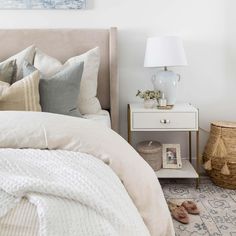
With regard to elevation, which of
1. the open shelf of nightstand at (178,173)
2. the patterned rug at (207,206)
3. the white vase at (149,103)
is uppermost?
the white vase at (149,103)

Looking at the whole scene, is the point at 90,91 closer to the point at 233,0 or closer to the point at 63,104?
the point at 63,104

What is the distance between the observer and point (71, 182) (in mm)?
948

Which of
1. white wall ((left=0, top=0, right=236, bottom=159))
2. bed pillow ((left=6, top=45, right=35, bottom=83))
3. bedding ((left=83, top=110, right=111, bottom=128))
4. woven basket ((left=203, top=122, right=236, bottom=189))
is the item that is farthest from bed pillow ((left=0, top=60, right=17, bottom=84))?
woven basket ((left=203, top=122, right=236, bottom=189))

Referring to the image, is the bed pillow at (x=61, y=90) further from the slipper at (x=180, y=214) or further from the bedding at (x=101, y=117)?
the slipper at (x=180, y=214)

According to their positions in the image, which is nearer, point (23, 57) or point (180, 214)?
point (180, 214)

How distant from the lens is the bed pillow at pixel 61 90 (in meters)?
2.03

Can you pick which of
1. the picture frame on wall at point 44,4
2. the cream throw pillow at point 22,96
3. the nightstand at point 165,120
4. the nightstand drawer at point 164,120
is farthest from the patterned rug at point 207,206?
the picture frame on wall at point 44,4

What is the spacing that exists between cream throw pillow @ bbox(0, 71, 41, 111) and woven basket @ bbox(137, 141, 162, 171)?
99 cm

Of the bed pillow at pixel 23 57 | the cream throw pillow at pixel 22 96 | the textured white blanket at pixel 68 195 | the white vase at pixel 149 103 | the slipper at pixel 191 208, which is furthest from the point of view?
the white vase at pixel 149 103

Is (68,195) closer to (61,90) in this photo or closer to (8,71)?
(61,90)

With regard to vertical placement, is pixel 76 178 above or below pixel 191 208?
above

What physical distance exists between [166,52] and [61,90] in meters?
0.88

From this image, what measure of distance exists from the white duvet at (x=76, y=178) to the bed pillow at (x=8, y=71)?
2.60 ft

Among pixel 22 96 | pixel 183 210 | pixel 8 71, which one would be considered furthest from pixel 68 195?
pixel 8 71
